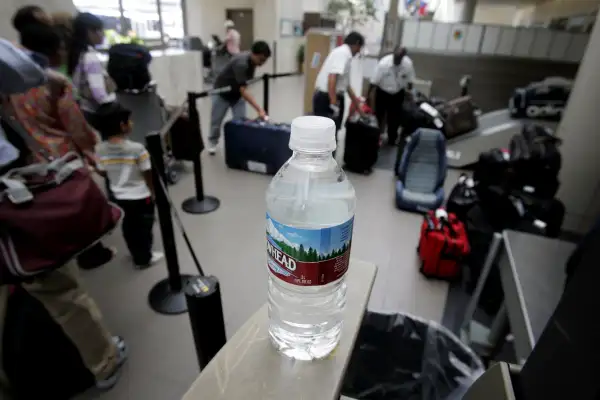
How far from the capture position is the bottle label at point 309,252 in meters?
0.53

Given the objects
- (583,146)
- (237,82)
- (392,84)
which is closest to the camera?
(583,146)

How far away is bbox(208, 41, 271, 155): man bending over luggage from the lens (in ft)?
12.2

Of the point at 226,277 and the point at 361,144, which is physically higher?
the point at 361,144

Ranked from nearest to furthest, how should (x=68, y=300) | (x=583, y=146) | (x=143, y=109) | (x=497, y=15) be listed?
(x=68, y=300) → (x=583, y=146) → (x=143, y=109) → (x=497, y=15)

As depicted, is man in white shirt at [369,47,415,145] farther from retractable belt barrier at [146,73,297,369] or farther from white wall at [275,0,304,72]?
white wall at [275,0,304,72]

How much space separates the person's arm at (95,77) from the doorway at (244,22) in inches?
350

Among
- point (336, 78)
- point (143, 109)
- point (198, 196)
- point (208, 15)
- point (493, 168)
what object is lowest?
point (198, 196)

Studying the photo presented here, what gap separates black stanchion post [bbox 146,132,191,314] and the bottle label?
50.8 inches

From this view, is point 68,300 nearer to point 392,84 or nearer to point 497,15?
point 392,84

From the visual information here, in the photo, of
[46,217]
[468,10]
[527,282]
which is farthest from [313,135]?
[468,10]

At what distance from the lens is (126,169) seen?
6.63 ft

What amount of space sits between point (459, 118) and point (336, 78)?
Answer: 5.63 ft

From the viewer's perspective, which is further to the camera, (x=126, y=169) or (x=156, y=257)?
(x=156, y=257)

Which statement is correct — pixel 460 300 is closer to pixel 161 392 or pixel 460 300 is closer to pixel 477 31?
pixel 161 392
